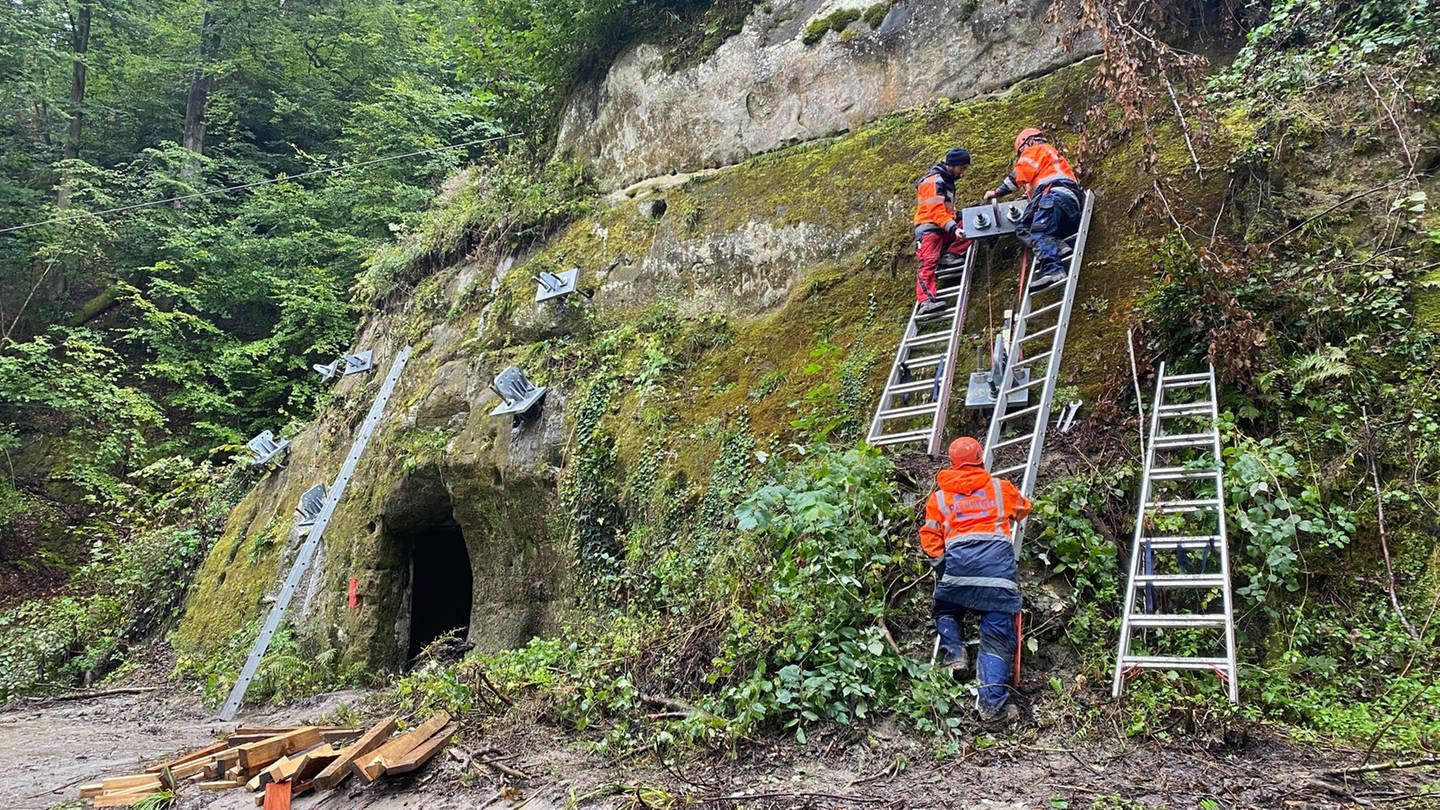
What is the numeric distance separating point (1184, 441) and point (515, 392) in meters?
6.50

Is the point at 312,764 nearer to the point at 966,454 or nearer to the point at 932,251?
the point at 966,454

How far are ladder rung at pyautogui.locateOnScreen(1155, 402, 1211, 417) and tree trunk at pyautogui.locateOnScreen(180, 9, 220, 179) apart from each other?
72.8ft

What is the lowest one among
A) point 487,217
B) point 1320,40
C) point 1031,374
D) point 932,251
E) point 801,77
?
point 1031,374

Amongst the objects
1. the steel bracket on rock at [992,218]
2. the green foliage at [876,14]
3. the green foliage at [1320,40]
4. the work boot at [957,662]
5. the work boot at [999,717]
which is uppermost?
the green foliage at [876,14]

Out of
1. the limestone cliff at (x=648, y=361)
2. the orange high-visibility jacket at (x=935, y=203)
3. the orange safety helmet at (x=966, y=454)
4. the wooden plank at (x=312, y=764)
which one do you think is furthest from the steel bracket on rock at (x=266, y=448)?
the orange safety helmet at (x=966, y=454)

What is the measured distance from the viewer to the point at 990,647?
4.04 m

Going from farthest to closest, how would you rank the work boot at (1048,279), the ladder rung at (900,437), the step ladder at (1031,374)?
the work boot at (1048,279)
the ladder rung at (900,437)
the step ladder at (1031,374)

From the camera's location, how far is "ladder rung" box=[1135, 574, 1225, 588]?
3906 mm

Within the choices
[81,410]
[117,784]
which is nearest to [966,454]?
[117,784]

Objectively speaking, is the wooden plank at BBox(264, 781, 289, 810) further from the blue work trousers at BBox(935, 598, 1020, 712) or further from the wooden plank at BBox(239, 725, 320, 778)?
the blue work trousers at BBox(935, 598, 1020, 712)

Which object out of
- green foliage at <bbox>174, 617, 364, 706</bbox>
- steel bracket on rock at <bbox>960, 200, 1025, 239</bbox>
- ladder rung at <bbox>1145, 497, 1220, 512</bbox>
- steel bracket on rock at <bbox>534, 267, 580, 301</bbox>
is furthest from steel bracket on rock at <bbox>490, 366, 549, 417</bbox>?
ladder rung at <bbox>1145, 497, 1220, 512</bbox>

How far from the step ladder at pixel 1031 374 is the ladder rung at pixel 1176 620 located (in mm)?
932

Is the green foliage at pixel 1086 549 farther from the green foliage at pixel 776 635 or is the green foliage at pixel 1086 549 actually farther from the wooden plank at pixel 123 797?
the wooden plank at pixel 123 797

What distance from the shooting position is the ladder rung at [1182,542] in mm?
4117
